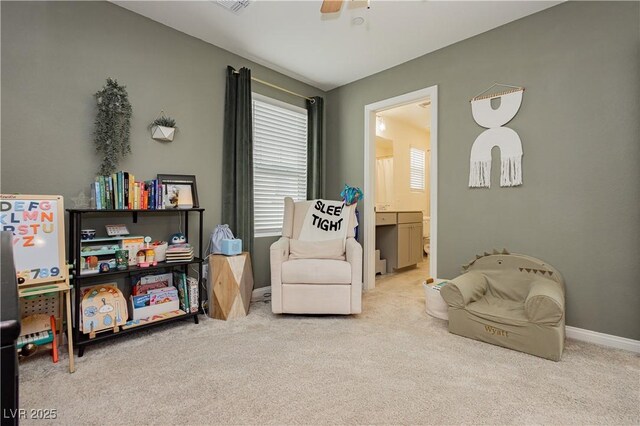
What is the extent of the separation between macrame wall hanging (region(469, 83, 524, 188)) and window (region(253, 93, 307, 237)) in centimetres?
197

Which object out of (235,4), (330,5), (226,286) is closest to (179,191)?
(226,286)

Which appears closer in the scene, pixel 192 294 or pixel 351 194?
pixel 192 294

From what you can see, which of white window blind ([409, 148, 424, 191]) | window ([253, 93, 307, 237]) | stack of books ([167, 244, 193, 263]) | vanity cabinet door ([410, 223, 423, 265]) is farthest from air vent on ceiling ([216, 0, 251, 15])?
white window blind ([409, 148, 424, 191])

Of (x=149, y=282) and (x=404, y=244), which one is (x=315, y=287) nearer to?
(x=149, y=282)

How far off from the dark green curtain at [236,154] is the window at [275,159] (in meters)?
0.27

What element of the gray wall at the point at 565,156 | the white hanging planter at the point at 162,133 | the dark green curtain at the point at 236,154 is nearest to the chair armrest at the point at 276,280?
the dark green curtain at the point at 236,154

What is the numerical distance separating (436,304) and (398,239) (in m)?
1.93

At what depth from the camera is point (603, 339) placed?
7.15ft

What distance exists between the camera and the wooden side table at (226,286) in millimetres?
2639

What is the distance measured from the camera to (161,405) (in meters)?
1.48

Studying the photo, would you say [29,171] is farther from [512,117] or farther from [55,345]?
[512,117]

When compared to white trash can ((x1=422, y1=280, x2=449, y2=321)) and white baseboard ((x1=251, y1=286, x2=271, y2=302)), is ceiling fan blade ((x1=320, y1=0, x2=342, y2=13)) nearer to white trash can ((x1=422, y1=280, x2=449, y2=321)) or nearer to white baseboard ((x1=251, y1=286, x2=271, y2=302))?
white trash can ((x1=422, y1=280, x2=449, y2=321))

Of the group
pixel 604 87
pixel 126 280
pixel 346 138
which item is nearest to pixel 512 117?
pixel 604 87

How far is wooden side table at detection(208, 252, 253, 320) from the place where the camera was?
2.64 metres
